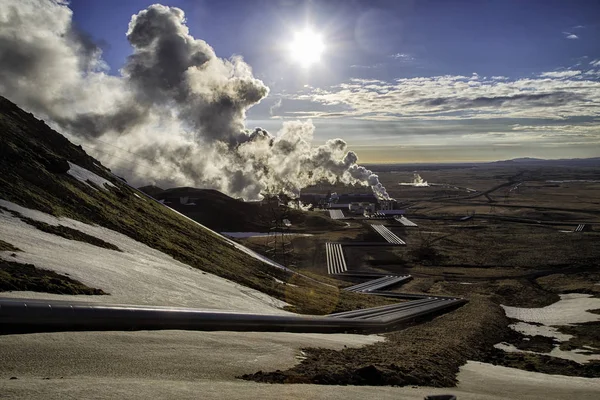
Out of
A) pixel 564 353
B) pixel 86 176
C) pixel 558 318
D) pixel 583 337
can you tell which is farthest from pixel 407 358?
pixel 86 176

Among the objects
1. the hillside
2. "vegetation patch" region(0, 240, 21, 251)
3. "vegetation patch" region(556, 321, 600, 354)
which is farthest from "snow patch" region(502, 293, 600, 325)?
the hillside

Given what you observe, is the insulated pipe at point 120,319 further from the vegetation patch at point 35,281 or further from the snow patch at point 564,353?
the snow patch at point 564,353

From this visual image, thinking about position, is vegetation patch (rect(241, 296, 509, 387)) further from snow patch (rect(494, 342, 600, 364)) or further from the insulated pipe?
the insulated pipe

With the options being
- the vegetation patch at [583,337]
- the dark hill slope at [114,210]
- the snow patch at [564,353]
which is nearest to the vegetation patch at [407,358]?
the snow patch at [564,353]

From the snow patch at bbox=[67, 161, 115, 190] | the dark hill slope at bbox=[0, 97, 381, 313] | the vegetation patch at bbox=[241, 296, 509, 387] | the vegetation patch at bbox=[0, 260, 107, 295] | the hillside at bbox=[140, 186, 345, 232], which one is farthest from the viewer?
the hillside at bbox=[140, 186, 345, 232]

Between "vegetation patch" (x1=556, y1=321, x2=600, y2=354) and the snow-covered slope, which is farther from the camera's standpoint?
"vegetation patch" (x1=556, y1=321, x2=600, y2=354)

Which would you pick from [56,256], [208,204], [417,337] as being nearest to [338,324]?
[417,337]
